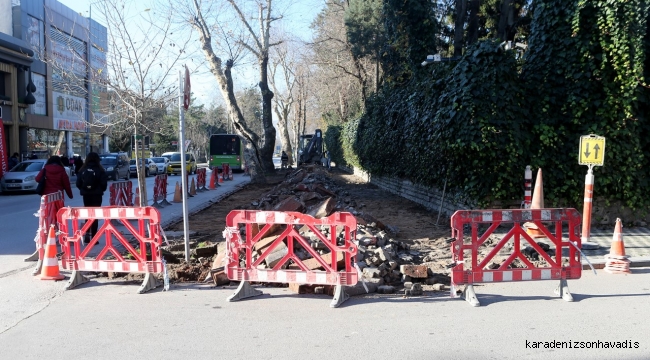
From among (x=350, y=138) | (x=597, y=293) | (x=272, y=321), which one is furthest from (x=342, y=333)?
(x=350, y=138)

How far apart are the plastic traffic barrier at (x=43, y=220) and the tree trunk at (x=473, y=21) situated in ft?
60.1

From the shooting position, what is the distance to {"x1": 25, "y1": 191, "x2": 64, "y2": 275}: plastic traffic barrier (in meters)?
8.38

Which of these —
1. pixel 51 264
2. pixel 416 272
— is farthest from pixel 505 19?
pixel 51 264

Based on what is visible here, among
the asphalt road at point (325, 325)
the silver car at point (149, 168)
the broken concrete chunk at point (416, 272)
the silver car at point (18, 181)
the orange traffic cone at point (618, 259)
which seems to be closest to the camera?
the asphalt road at point (325, 325)

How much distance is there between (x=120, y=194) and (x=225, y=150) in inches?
1203

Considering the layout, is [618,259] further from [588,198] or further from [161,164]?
[161,164]

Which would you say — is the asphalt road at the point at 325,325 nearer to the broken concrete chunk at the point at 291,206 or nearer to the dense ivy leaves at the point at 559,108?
the dense ivy leaves at the point at 559,108

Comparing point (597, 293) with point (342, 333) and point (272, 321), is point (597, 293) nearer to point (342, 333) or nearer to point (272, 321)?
point (342, 333)

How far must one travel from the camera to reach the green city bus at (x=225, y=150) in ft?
144

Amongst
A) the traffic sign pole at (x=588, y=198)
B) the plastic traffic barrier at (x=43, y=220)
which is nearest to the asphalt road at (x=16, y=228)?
the plastic traffic barrier at (x=43, y=220)

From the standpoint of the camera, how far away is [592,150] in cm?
930

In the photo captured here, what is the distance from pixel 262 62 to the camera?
27281 millimetres

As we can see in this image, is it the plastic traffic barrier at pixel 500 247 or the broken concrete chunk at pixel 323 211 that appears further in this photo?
the broken concrete chunk at pixel 323 211

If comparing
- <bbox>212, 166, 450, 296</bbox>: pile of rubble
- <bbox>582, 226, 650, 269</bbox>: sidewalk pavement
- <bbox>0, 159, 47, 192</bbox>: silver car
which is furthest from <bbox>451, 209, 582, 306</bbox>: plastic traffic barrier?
Answer: <bbox>0, 159, 47, 192</bbox>: silver car
